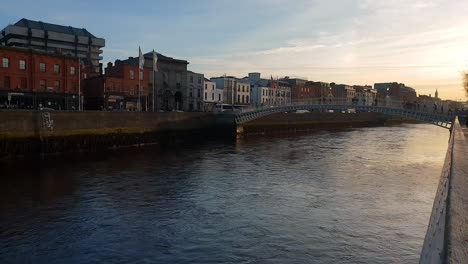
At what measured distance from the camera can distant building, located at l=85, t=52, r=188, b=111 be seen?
54.6 m

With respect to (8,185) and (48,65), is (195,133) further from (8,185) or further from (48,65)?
(8,185)

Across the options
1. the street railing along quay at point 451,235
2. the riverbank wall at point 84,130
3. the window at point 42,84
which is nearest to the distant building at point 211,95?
the riverbank wall at point 84,130

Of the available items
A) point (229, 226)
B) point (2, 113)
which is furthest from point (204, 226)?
point (2, 113)

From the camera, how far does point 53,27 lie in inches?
3428

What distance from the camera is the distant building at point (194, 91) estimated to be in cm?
7156

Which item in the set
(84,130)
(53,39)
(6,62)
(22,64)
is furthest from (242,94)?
(84,130)

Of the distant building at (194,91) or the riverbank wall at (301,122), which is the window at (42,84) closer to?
the riverbank wall at (301,122)

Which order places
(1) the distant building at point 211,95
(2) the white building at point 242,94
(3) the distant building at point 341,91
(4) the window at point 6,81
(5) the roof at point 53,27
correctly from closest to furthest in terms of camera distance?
(4) the window at point 6,81 → (1) the distant building at point 211,95 → (5) the roof at point 53,27 → (2) the white building at point 242,94 → (3) the distant building at point 341,91

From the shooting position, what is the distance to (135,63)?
2539 inches

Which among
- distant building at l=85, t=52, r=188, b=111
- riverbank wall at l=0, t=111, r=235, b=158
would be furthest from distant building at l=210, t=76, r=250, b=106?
riverbank wall at l=0, t=111, r=235, b=158

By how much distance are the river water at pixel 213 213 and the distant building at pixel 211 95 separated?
53692 mm

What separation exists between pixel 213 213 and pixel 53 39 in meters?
83.6

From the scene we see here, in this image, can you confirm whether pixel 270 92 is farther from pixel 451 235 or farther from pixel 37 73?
pixel 451 235

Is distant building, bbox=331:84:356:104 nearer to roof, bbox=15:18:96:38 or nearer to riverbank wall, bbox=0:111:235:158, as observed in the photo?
roof, bbox=15:18:96:38
